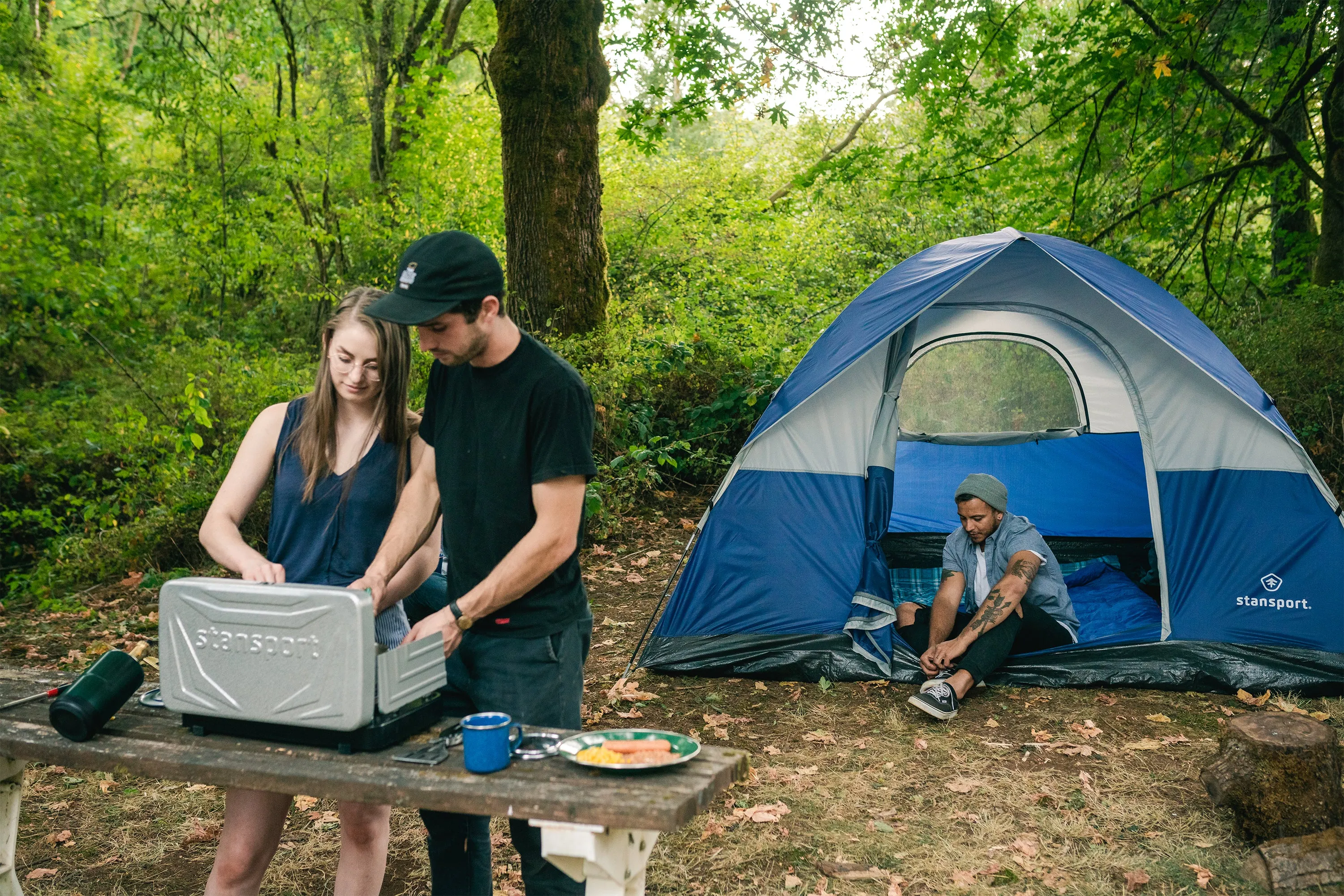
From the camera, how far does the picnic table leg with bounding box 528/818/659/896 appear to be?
1641mm

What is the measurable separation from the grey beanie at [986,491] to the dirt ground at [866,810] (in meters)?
0.88

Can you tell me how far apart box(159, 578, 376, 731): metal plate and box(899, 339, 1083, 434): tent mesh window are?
478cm

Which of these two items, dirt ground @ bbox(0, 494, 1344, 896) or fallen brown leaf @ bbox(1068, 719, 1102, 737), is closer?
dirt ground @ bbox(0, 494, 1344, 896)

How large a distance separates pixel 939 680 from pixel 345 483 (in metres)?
2.94

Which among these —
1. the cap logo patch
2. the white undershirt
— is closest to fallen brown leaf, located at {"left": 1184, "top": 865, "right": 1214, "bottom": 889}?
the white undershirt

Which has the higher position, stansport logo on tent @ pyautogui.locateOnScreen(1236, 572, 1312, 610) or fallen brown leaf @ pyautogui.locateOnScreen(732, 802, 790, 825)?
stansport logo on tent @ pyautogui.locateOnScreen(1236, 572, 1312, 610)

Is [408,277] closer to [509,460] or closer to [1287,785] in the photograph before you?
[509,460]

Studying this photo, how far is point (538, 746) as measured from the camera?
6.19 ft

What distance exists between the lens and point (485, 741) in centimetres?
175

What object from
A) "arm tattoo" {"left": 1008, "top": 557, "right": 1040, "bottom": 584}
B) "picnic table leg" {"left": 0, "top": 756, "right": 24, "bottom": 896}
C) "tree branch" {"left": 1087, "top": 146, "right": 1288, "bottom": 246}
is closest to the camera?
"picnic table leg" {"left": 0, "top": 756, "right": 24, "bottom": 896}

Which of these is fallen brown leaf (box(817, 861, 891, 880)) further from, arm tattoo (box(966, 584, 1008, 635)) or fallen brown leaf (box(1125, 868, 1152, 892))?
arm tattoo (box(966, 584, 1008, 635))

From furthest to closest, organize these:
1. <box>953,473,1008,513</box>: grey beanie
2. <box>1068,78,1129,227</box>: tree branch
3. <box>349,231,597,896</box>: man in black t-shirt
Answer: <box>1068,78,1129,227</box>: tree branch → <box>953,473,1008,513</box>: grey beanie → <box>349,231,597,896</box>: man in black t-shirt

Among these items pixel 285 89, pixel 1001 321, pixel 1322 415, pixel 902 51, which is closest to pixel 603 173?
pixel 902 51

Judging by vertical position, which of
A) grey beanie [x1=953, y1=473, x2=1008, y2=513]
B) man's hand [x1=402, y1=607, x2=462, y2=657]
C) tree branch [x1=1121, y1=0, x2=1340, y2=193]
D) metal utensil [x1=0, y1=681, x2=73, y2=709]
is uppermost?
tree branch [x1=1121, y1=0, x2=1340, y2=193]
